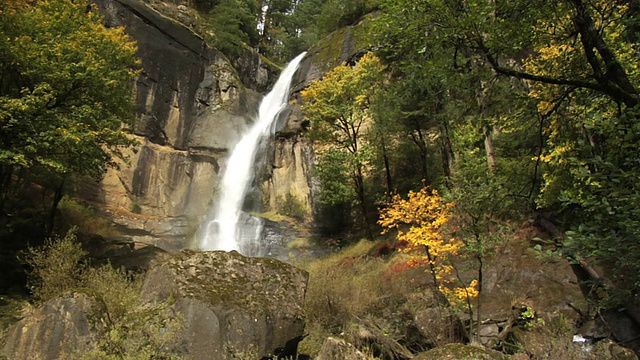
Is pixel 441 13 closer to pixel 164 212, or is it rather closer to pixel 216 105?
pixel 164 212

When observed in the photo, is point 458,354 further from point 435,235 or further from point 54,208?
point 54,208

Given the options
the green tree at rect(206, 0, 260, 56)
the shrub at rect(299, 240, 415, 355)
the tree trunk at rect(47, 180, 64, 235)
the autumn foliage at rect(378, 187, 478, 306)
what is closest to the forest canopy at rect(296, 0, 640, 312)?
the autumn foliage at rect(378, 187, 478, 306)

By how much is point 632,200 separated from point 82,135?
1510 centimetres

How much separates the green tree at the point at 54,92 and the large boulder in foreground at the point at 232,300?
798cm

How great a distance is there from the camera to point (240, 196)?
28.1 meters

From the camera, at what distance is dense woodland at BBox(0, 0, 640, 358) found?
4.07 meters

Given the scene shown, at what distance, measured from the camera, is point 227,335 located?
274 inches

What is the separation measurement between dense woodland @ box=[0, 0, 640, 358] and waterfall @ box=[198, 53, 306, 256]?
4.84 m

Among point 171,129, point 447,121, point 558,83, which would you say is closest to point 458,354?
point 558,83

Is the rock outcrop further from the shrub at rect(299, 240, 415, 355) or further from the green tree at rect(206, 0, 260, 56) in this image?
the green tree at rect(206, 0, 260, 56)

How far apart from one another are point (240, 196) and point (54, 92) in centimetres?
1506

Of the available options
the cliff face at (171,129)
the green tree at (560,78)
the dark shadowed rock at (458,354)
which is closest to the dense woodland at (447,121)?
the green tree at (560,78)

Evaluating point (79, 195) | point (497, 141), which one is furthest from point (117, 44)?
point (497, 141)

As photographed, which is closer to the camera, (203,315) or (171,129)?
(203,315)
